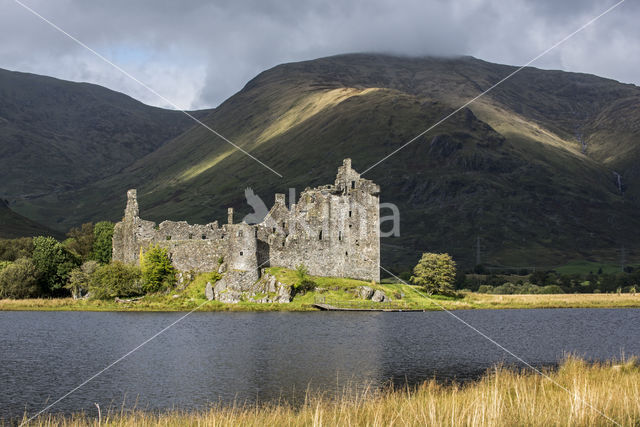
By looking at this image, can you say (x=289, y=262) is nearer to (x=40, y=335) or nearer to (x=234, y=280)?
(x=234, y=280)

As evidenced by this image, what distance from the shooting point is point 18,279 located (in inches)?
2872

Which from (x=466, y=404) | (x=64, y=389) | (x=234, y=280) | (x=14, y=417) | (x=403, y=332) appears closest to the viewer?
(x=466, y=404)

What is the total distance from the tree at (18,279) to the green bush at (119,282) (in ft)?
27.4

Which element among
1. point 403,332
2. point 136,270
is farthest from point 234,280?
point 403,332

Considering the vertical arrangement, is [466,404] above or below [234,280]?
below

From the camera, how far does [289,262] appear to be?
7038 cm

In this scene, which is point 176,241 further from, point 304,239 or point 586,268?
point 586,268

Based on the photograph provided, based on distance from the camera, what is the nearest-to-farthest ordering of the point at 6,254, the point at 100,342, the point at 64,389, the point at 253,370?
the point at 64,389 → the point at 253,370 → the point at 100,342 → the point at 6,254

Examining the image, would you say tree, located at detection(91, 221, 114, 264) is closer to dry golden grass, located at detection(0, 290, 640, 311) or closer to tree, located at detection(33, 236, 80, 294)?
tree, located at detection(33, 236, 80, 294)

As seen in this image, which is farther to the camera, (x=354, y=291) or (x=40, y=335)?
(x=354, y=291)

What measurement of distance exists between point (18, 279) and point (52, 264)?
161 inches

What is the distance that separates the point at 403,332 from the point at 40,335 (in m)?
28.0

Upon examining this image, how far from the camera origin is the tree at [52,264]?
74938 millimetres

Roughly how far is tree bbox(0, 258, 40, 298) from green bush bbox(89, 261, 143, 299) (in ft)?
27.4
